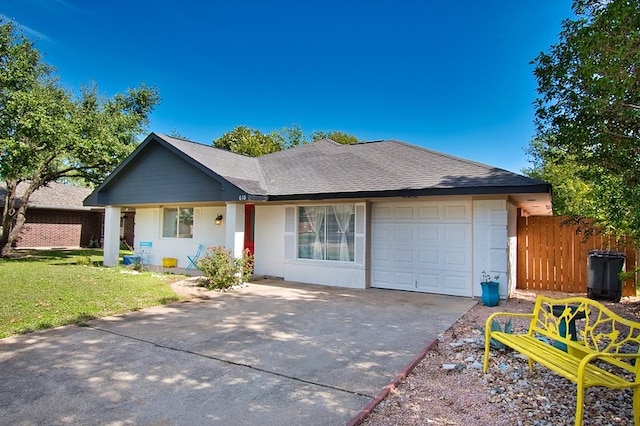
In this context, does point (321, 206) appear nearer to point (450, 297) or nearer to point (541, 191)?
point (450, 297)

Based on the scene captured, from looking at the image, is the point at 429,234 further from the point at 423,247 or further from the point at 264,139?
the point at 264,139

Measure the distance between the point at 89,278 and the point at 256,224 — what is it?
5005mm

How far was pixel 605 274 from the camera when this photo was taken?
866cm

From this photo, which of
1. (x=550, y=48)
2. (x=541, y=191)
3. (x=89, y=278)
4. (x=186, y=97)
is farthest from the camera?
(x=186, y=97)

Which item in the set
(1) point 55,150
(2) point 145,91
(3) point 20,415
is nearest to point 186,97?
(2) point 145,91

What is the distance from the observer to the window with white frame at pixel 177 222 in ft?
45.8

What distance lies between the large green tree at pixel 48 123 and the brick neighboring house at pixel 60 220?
4.70 m

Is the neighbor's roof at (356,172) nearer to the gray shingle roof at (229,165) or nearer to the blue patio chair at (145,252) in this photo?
the gray shingle roof at (229,165)

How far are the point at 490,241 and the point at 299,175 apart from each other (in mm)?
6031

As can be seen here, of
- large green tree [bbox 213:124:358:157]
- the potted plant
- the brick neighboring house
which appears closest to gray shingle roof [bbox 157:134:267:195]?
the potted plant

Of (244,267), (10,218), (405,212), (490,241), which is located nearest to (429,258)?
(405,212)

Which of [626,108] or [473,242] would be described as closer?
[626,108]

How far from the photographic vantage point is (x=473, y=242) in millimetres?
8648

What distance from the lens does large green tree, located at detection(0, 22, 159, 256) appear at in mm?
13305
